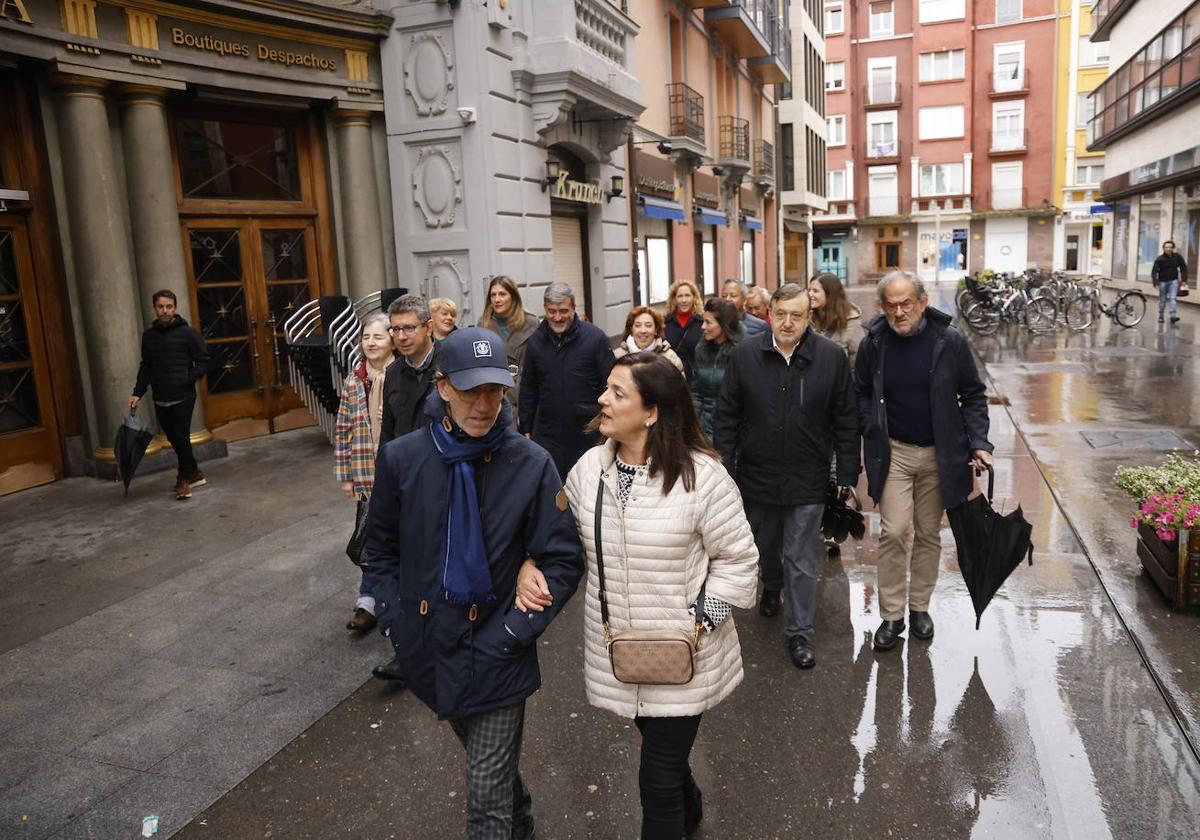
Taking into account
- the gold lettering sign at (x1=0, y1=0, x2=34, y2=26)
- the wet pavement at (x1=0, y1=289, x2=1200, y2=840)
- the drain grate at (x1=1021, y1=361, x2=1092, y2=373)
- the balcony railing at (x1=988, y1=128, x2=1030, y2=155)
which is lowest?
the wet pavement at (x1=0, y1=289, x2=1200, y2=840)

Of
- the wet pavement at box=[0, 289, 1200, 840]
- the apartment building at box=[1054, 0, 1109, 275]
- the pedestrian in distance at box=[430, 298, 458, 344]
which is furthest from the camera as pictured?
the apartment building at box=[1054, 0, 1109, 275]

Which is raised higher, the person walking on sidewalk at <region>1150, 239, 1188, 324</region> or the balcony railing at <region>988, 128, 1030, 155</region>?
the balcony railing at <region>988, 128, 1030, 155</region>

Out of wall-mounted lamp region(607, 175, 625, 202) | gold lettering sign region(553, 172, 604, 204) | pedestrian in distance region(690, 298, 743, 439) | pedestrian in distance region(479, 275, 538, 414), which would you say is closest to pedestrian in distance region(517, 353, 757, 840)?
pedestrian in distance region(690, 298, 743, 439)

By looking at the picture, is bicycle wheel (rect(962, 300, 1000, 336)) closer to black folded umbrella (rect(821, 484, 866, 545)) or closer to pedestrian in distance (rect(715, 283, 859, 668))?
black folded umbrella (rect(821, 484, 866, 545))

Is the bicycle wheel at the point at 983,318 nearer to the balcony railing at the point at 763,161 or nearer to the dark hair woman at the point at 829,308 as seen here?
the balcony railing at the point at 763,161

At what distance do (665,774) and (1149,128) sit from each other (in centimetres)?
3121

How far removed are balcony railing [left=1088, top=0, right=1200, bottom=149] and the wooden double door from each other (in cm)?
2182

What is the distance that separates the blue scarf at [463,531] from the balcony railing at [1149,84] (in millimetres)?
25466

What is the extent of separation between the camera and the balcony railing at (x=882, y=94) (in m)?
52.0

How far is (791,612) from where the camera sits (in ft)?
15.7

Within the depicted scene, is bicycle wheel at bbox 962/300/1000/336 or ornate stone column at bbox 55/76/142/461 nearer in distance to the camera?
ornate stone column at bbox 55/76/142/461

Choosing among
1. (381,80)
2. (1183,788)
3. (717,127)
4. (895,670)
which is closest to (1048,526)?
(895,670)

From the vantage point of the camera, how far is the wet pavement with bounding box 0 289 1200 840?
3395 mm

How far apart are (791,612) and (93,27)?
26.4 feet
